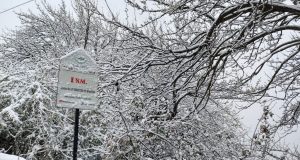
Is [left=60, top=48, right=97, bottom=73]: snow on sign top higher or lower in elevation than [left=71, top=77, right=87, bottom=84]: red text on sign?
higher

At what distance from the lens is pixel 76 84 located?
16.5 feet

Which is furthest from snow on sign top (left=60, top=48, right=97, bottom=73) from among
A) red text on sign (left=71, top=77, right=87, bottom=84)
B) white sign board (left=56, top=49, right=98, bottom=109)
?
red text on sign (left=71, top=77, right=87, bottom=84)

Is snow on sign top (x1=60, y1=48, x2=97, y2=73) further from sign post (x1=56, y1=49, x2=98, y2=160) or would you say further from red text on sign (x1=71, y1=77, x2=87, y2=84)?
red text on sign (x1=71, y1=77, x2=87, y2=84)

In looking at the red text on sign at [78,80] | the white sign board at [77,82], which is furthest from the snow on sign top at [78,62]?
the red text on sign at [78,80]

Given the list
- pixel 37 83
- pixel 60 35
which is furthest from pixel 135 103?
pixel 60 35

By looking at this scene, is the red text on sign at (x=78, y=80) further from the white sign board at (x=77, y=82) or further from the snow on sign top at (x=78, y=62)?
the snow on sign top at (x=78, y=62)

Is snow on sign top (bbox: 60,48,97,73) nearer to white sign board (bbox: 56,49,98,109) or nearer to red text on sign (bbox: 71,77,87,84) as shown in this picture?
white sign board (bbox: 56,49,98,109)

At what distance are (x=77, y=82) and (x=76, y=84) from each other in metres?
0.03

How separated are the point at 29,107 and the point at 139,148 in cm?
219

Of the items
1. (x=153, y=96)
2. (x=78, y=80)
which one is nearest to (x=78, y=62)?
(x=78, y=80)

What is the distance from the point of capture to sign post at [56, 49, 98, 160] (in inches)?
192

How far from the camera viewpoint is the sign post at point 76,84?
16.0 ft

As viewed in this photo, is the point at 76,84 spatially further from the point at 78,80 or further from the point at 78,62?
the point at 78,62

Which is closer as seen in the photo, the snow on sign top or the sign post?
the sign post
